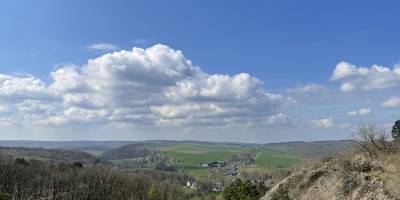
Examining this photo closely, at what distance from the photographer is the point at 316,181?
144 ft

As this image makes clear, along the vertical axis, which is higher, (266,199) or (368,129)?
(368,129)

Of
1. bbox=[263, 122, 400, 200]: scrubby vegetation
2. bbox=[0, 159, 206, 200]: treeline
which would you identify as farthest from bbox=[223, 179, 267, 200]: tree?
bbox=[0, 159, 206, 200]: treeline

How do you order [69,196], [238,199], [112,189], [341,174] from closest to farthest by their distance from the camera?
[341,174] < [238,199] < [69,196] < [112,189]

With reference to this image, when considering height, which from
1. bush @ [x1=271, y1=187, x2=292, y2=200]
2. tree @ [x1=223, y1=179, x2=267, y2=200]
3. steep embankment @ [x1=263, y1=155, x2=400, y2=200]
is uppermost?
steep embankment @ [x1=263, y1=155, x2=400, y2=200]

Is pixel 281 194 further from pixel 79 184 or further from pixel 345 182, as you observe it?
pixel 79 184

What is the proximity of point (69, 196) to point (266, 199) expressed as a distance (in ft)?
260

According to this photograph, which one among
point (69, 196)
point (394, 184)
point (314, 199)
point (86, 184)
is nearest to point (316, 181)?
point (314, 199)

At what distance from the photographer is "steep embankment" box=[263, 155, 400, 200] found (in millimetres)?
34094

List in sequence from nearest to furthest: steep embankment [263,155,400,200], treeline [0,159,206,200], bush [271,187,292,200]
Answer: steep embankment [263,155,400,200] < bush [271,187,292,200] < treeline [0,159,206,200]

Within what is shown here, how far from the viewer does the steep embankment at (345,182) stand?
34094mm

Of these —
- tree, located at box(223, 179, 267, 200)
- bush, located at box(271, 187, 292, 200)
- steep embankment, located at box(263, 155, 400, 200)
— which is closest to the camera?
steep embankment, located at box(263, 155, 400, 200)

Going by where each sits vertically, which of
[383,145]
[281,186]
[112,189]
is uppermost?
[383,145]

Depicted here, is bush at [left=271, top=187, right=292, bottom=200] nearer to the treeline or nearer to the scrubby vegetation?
the scrubby vegetation

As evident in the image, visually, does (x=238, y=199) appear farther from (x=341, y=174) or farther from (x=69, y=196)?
(x=69, y=196)
